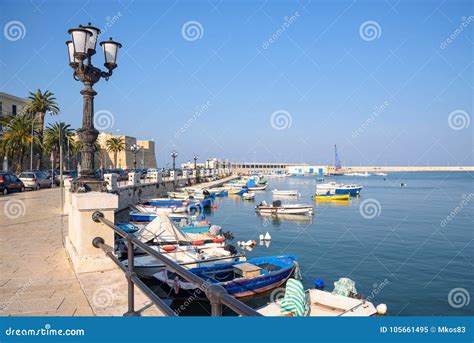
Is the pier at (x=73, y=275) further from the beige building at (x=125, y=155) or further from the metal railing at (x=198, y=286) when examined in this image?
the beige building at (x=125, y=155)

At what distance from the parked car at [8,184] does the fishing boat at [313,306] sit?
23.8 m

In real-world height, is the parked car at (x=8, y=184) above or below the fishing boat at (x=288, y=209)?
above

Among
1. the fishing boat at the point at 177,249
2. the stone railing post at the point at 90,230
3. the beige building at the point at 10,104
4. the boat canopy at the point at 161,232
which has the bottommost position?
the fishing boat at the point at 177,249

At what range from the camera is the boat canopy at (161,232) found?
1712cm

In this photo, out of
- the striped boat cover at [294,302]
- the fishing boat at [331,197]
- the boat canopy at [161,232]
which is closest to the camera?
the striped boat cover at [294,302]

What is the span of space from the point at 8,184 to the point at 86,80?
25083 mm

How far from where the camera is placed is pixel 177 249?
52.5 feet

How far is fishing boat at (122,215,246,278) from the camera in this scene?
566 inches

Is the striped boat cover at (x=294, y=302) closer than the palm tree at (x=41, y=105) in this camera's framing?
Yes

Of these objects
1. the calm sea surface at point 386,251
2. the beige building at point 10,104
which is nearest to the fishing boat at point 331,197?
the calm sea surface at point 386,251

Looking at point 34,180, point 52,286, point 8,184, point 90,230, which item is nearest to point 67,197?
point 90,230

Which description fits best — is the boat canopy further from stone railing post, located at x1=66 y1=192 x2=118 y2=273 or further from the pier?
stone railing post, located at x1=66 y1=192 x2=118 y2=273

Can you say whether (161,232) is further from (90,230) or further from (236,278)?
(90,230)
